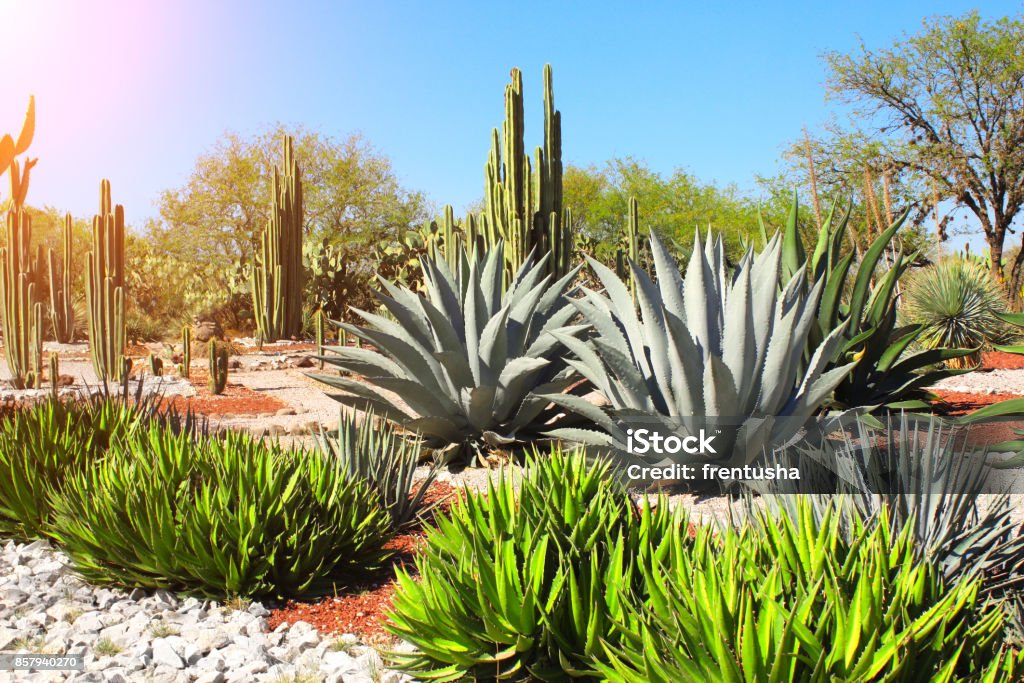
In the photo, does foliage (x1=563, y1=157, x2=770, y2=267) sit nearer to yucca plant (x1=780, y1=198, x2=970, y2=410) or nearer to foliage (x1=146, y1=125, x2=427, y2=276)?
foliage (x1=146, y1=125, x2=427, y2=276)

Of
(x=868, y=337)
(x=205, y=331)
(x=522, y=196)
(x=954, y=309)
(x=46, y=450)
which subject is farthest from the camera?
(x=205, y=331)

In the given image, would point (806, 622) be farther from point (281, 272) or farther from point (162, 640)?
point (281, 272)

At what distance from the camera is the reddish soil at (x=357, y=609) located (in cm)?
385

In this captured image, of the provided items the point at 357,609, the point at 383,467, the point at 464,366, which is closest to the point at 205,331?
the point at 464,366

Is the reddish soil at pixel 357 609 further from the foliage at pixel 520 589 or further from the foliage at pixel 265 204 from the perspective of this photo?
the foliage at pixel 265 204

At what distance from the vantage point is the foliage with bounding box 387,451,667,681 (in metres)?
2.89

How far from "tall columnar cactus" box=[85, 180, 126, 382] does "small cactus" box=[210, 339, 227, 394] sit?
3.87 ft

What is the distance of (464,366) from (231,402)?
20.6 ft

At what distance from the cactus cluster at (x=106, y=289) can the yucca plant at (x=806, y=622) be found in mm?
10888

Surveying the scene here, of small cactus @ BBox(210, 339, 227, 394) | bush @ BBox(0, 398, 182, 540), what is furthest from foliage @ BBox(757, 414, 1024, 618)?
small cactus @ BBox(210, 339, 227, 394)

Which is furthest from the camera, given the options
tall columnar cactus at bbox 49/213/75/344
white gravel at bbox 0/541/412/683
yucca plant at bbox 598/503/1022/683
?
tall columnar cactus at bbox 49/213/75/344

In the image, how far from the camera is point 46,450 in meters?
5.88

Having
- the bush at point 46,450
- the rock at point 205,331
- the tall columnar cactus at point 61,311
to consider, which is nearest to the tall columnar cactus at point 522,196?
the bush at point 46,450

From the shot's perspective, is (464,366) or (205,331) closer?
(464,366)
